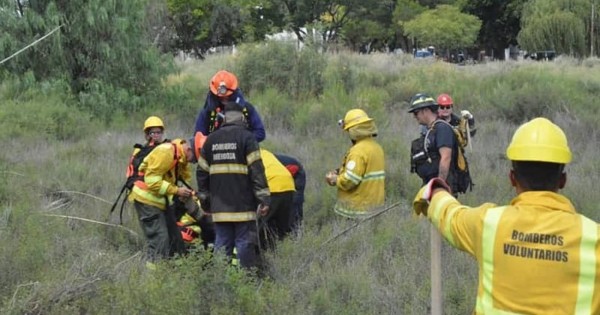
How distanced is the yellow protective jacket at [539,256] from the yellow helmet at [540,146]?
0.42 feet

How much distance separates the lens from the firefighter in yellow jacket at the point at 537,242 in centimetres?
244

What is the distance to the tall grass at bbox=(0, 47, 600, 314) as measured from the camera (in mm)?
4523

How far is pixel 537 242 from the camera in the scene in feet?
8.09

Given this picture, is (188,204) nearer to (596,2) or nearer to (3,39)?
(3,39)

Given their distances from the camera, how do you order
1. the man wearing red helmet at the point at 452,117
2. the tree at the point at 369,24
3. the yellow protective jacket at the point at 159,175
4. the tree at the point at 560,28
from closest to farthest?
the yellow protective jacket at the point at 159,175, the man wearing red helmet at the point at 452,117, the tree at the point at 560,28, the tree at the point at 369,24

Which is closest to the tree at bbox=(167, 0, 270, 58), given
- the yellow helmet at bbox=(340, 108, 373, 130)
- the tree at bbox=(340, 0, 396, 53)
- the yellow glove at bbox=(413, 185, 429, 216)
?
the tree at bbox=(340, 0, 396, 53)

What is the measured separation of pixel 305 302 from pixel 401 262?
1.06 m

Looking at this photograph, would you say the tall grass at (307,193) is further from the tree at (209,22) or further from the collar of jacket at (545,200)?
the tree at (209,22)

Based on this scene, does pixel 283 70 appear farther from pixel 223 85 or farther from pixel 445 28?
pixel 445 28

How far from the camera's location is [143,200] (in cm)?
606

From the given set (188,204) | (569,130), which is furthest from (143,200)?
(569,130)

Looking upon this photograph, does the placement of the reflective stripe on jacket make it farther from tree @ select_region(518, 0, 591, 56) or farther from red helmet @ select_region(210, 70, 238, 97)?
tree @ select_region(518, 0, 591, 56)

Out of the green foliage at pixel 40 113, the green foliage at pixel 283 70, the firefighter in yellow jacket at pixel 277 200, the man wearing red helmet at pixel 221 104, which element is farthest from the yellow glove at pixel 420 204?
the green foliage at pixel 283 70

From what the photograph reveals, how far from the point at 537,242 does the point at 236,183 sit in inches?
124
